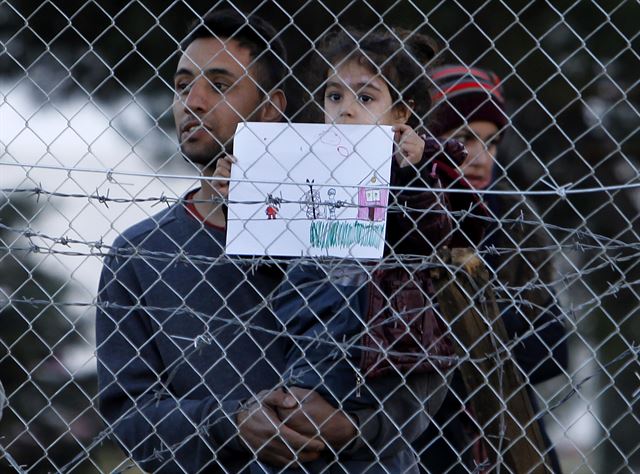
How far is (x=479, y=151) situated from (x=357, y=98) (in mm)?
858

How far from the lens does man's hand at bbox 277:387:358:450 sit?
2852mm

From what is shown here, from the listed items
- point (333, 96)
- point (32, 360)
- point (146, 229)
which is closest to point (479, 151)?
point (333, 96)

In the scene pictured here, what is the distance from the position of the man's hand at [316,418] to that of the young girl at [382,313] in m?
0.02

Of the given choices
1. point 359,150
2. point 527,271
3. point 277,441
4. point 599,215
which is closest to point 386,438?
point 277,441

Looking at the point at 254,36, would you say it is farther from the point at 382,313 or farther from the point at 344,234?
the point at 382,313

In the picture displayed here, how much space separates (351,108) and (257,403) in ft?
2.43

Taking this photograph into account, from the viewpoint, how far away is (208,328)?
2.95 metres

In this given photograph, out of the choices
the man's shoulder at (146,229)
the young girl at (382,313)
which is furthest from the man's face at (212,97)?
the young girl at (382,313)

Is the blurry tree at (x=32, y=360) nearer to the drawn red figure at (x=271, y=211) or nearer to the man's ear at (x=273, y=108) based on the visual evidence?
the man's ear at (x=273, y=108)

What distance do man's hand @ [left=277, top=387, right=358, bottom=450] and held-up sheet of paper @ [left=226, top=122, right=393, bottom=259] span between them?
1.11ft

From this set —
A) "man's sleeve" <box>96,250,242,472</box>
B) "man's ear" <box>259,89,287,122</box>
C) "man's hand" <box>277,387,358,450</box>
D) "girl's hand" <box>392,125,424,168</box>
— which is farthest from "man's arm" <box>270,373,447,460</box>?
"man's ear" <box>259,89,287,122</box>

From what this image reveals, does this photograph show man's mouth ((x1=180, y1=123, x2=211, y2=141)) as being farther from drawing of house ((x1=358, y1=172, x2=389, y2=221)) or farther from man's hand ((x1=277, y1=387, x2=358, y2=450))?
man's hand ((x1=277, y1=387, x2=358, y2=450))

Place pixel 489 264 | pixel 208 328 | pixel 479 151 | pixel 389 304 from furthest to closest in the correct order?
pixel 479 151, pixel 489 264, pixel 208 328, pixel 389 304

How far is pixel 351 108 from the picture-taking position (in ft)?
9.77
